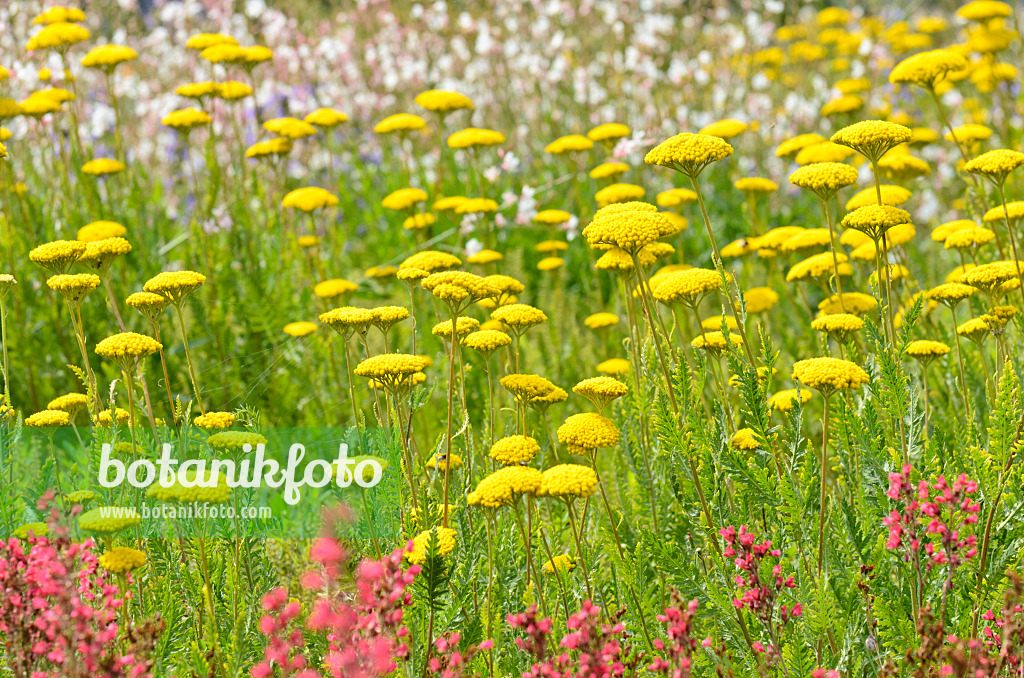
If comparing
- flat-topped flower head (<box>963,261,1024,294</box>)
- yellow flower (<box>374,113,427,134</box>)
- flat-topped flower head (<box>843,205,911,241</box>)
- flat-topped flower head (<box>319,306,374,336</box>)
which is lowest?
flat-topped flower head (<box>963,261,1024,294</box>)

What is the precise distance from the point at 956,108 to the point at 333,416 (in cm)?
790

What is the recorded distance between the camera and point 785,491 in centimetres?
197

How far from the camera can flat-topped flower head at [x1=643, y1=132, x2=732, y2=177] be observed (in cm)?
225

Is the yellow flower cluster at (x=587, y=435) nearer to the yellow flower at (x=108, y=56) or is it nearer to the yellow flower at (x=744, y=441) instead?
the yellow flower at (x=744, y=441)

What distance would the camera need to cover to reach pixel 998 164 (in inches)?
97.3

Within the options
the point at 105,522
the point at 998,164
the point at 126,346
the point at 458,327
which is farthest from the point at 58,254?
the point at 998,164

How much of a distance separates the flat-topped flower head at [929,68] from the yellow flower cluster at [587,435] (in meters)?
1.62

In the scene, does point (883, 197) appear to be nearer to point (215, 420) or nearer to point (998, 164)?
point (998, 164)

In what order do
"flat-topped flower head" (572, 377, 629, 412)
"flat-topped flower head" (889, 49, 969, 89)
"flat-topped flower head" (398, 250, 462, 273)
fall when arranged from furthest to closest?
"flat-topped flower head" (889, 49, 969, 89)
"flat-topped flower head" (398, 250, 462, 273)
"flat-topped flower head" (572, 377, 629, 412)

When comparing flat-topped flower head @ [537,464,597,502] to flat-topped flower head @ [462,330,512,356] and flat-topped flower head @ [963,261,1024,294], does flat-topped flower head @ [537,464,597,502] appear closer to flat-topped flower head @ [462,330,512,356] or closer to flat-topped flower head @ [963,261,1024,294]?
flat-topped flower head @ [462,330,512,356]

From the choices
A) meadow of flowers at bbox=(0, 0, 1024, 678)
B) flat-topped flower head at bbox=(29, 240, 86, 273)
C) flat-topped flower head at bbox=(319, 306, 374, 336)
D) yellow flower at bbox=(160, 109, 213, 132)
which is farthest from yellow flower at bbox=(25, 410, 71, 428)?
yellow flower at bbox=(160, 109, 213, 132)

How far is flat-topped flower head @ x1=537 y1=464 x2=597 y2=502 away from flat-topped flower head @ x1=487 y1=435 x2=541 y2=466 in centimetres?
15

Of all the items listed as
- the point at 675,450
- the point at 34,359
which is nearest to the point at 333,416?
the point at 34,359

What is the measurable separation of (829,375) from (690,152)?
623 mm
